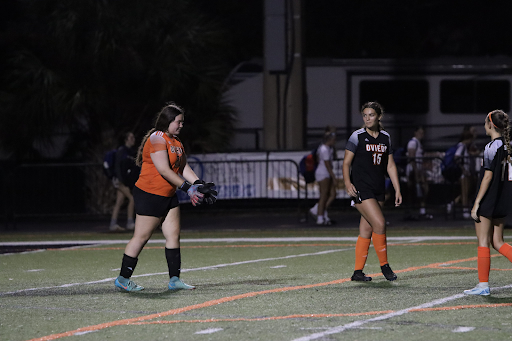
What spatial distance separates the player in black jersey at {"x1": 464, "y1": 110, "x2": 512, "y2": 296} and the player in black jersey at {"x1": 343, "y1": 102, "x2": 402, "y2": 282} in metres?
1.28

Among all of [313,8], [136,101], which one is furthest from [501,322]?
[313,8]

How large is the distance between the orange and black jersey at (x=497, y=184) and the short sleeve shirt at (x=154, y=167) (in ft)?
9.49

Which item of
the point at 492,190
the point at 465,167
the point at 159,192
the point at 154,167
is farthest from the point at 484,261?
the point at 465,167

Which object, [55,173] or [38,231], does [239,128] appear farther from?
[38,231]

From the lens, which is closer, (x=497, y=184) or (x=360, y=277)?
(x=497, y=184)

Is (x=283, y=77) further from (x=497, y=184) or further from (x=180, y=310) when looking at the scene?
(x=180, y=310)

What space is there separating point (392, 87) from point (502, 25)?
1856cm

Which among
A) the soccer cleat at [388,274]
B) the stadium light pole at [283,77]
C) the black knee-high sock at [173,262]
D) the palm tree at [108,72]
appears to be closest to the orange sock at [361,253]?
the soccer cleat at [388,274]

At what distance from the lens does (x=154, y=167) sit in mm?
8570

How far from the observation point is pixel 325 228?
16703mm

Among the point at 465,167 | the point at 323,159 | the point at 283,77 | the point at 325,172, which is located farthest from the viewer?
the point at 283,77

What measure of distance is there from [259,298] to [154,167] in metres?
1.66

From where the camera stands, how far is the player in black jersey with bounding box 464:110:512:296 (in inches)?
312

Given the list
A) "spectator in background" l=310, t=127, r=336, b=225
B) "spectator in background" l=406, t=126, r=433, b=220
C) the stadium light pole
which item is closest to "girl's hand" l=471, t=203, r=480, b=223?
"spectator in background" l=310, t=127, r=336, b=225
